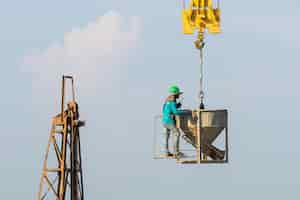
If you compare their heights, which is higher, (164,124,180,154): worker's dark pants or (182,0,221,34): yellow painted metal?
(182,0,221,34): yellow painted metal

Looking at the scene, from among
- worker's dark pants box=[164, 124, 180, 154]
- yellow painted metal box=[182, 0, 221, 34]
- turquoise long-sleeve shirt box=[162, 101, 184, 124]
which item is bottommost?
worker's dark pants box=[164, 124, 180, 154]

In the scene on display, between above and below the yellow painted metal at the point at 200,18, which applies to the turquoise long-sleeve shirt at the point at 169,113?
below

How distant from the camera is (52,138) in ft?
279

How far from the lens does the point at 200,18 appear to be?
4331cm

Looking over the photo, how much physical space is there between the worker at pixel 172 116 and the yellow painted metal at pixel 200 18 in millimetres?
2195

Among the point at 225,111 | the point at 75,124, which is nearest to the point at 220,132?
the point at 225,111

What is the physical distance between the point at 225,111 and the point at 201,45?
8.04 feet

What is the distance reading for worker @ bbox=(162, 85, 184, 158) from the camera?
4359 centimetres

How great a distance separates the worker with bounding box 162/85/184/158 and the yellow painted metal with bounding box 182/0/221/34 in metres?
2.19

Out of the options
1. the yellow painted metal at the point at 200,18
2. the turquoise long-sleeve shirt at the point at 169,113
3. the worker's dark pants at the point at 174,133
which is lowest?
the worker's dark pants at the point at 174,133

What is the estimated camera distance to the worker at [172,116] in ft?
143

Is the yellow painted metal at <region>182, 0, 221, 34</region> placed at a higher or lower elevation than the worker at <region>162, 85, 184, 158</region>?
higher

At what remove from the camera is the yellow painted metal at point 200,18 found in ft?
142

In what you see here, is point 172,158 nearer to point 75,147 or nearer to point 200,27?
point 200,27
